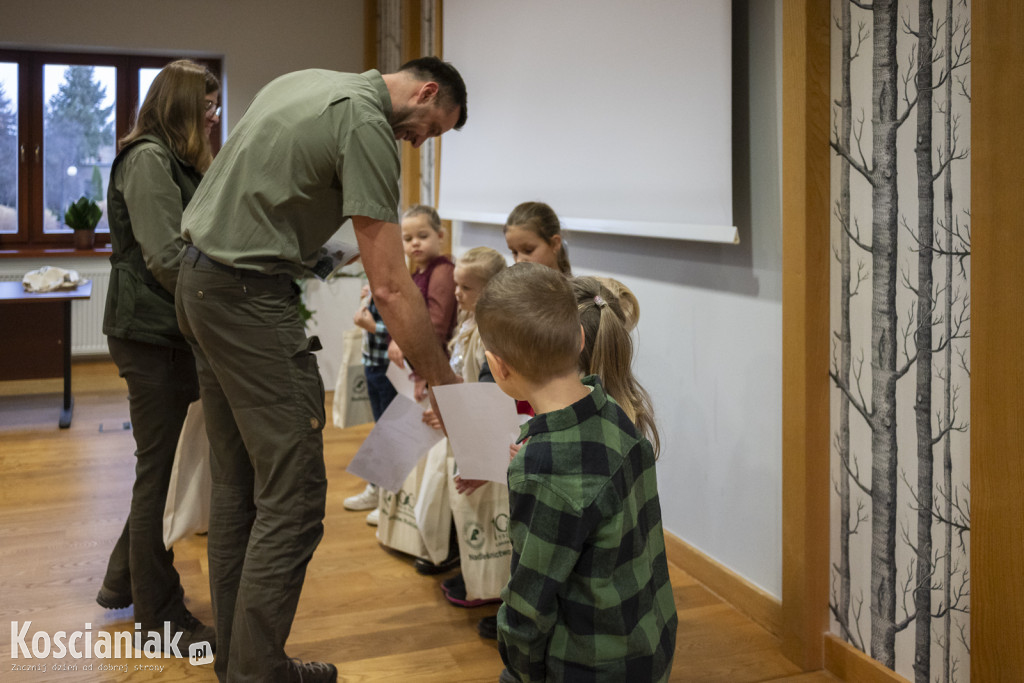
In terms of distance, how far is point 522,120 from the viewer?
3836 mm

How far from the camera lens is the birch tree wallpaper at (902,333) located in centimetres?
184

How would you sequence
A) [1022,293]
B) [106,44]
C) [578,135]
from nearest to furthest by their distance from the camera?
[1022,293], [578,135], [106,44]

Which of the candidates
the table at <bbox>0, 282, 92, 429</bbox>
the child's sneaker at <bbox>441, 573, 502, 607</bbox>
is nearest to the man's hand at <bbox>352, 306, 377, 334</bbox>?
the child's sneaker at <bbox>441, 573, 502, 607</bbox>

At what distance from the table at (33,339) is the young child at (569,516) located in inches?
177

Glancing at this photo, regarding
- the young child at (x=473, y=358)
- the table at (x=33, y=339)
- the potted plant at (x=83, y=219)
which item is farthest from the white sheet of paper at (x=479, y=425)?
the potted plant at (x=83, y=219)

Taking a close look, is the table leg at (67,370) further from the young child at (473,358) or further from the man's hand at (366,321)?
the young child at (473,358)

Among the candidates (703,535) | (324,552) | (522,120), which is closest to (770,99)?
(703,535)

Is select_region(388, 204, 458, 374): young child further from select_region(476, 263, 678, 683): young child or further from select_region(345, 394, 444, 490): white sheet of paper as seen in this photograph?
select_region(476, 263, 678, 683): young child

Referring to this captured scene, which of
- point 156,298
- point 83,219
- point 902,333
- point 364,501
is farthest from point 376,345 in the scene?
point 83,219

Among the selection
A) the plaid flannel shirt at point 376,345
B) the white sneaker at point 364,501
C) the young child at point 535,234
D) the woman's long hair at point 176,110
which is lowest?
the white sneaker at point 364,501

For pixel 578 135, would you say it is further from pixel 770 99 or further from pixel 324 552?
pixel 324 552

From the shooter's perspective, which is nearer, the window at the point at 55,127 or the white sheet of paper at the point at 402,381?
the white sheet of paper at the point at 402,381

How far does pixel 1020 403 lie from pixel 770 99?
1.10m

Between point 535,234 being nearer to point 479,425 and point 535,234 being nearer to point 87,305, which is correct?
point 479,425
